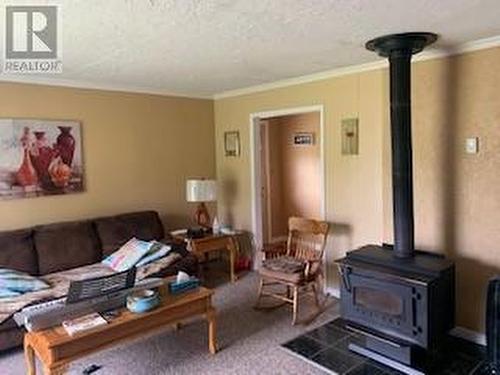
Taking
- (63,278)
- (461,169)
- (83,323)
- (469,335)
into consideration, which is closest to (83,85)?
(63,278)

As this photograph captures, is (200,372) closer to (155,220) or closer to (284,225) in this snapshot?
(155,220)

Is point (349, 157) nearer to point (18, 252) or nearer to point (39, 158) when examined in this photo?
point (39, 158)

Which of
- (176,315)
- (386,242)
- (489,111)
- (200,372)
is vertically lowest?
(200,372)

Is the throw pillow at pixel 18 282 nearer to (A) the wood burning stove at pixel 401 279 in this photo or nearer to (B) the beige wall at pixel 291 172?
(A) the wood burning stove at pixel 401 279

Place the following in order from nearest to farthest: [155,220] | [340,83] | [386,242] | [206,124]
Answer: [386,242] → [340,83] → [155,220] → [206,124]

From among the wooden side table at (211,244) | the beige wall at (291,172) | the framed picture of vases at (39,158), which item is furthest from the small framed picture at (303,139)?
the framed picture of vases at (39,158)

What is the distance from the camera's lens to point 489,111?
2.88m

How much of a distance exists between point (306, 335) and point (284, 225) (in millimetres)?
3385

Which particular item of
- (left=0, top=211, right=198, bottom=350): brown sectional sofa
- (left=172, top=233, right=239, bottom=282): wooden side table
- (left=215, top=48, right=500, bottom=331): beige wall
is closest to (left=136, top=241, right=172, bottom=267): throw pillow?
(left=0, top=211, right=198, bottom=350): brown sectional sofa

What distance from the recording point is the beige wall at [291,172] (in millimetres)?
6120

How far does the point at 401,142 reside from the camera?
9.53 ft

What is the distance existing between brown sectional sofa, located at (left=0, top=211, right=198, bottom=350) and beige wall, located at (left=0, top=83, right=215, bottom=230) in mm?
225

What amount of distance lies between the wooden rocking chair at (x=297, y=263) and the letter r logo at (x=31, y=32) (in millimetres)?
2547

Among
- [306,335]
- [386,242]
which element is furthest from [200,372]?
[386,242]
